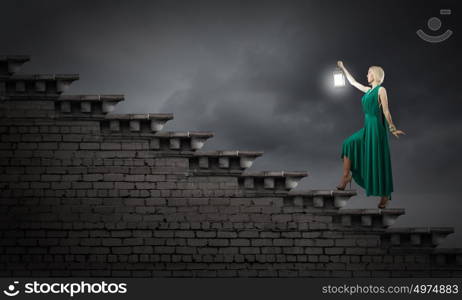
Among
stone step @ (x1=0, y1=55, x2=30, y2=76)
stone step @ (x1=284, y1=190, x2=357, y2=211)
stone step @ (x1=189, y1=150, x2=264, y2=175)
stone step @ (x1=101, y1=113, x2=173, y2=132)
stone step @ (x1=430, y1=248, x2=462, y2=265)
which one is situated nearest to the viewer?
stone step @ (x1=430, y1=248, x2=462, y2=265)

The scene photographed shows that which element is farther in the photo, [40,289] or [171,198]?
[171,198]

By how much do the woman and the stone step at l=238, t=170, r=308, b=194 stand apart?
33.4 inches

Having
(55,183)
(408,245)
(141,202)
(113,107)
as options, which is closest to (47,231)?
(55,183)

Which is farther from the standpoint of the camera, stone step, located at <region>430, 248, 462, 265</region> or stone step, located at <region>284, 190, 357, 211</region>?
stone step, located at <region>284, 190, 357, 211</region>

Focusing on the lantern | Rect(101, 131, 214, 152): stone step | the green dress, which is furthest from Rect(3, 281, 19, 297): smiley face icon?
the lantern

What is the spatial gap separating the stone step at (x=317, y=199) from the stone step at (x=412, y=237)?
0.92 meters

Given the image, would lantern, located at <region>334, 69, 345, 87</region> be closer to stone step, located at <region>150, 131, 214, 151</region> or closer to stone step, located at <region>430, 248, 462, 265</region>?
stone step, located at <region>150, 131, 214, 151</region>

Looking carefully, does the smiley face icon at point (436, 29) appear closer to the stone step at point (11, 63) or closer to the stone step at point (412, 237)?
the stone step at point (412, 237)

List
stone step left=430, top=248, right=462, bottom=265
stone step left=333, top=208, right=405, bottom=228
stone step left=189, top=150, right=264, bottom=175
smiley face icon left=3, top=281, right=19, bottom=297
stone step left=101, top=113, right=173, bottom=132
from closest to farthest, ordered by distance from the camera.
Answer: smiley face icon left=3, top=281, right=19, bottom=297
stone step left=430, top=248, right=462, bottom=265
stone step left=333, top=208, right=405, bottom=228
stone step left=189, top=150, right=264, bottom=175
stone step left=101, top=113, right=173, bottom=132

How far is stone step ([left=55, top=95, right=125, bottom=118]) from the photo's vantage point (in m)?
11.4

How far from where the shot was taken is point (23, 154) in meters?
11.5

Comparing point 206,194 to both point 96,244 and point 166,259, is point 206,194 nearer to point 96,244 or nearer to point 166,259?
point 166,259

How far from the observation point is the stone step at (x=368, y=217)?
36.1 ft

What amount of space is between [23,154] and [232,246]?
3.99 m
